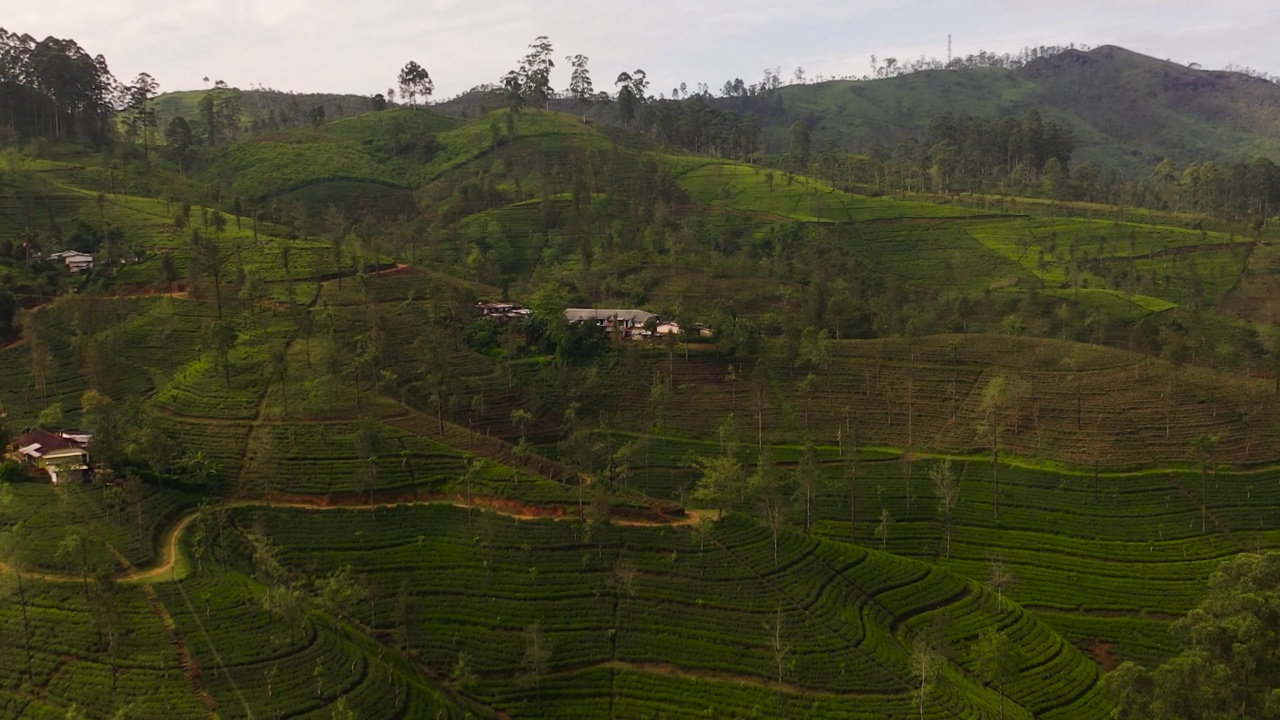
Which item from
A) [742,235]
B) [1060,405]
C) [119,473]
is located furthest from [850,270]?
[119,473]

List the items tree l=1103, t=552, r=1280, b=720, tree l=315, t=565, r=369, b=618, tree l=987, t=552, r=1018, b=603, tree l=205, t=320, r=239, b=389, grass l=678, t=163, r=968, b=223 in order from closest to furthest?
1. tree l=1103, t=552, r=1280, b=720
2. tree l=315, t=565, r=369, b=618
3. tree l=987, t=552, r=1018, b=603
4. tree l=205, t=320, r=239, b=389
5. grass l=678, t=163, r=968, b=223

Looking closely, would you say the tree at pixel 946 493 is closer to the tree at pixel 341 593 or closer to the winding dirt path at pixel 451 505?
the winding dirt path at pixel 451 505

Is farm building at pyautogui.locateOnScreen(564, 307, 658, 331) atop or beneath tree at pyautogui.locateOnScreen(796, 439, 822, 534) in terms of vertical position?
atop

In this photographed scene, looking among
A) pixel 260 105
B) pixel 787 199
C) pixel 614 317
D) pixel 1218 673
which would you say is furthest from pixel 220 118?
pixel 1218 673

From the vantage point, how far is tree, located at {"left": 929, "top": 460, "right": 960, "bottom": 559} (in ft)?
149

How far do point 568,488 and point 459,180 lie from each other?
7193 centimetres

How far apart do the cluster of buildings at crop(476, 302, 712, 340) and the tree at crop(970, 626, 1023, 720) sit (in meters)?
30.7

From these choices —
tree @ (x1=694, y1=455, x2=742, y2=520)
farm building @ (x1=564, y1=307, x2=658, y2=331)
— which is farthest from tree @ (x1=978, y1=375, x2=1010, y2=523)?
farm building @ (x1=564, y1=307, x2=658, y2=331)

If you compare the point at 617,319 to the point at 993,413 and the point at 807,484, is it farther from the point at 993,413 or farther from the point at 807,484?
the point at 993,413

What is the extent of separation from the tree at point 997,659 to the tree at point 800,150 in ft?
313

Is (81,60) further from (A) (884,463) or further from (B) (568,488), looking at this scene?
(A) (884,463)

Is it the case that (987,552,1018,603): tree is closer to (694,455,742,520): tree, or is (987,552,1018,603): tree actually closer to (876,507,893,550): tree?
(876,507,893,550): tree

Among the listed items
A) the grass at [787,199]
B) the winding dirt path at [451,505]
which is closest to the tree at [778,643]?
the winding dirt path at [451,505]

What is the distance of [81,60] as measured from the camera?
9706 cm
